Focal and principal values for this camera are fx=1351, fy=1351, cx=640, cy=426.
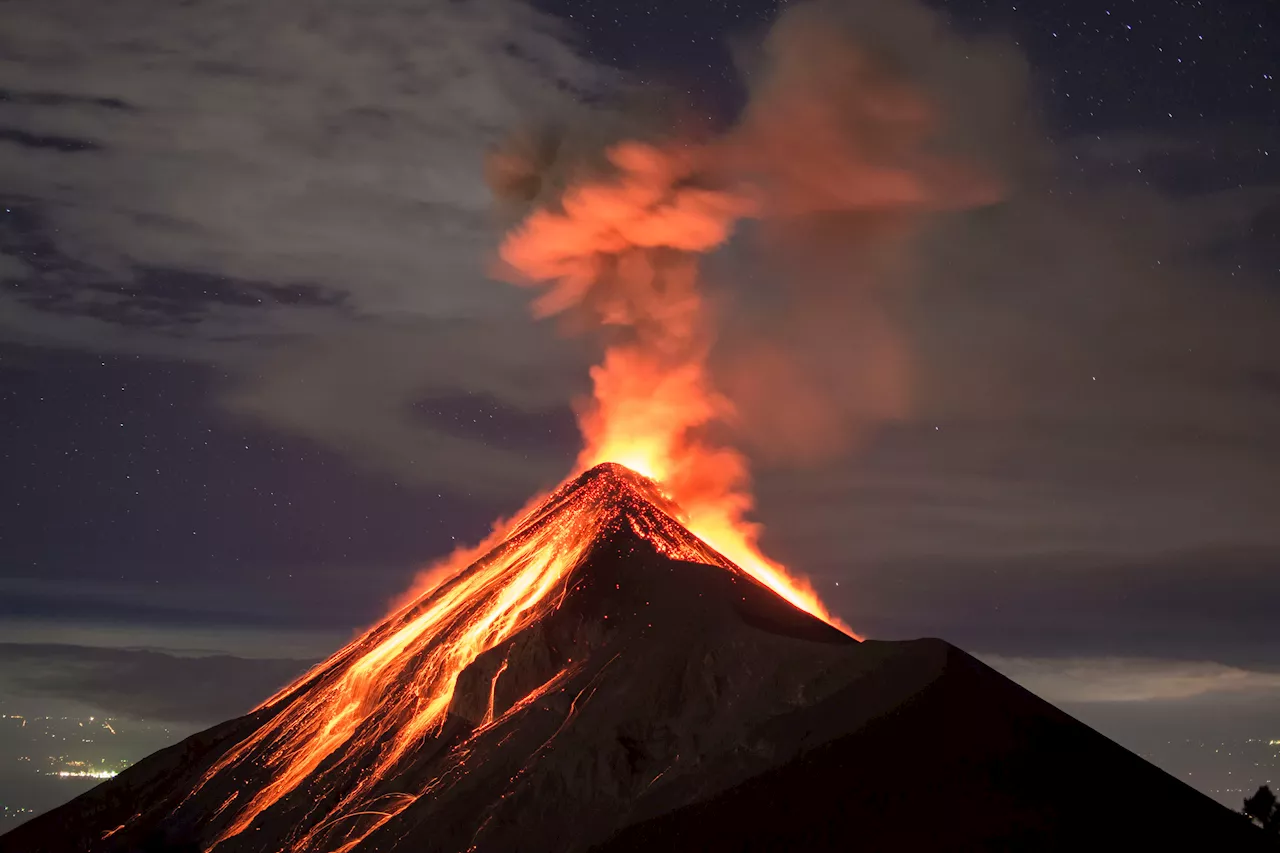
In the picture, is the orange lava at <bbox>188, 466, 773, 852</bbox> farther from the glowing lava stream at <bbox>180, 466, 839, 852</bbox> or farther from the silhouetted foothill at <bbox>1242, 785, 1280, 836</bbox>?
the silhouetted foothill at <bbox>1242, 785, 1280, 836</bbox>

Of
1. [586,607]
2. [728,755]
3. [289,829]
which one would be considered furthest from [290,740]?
[728,755]

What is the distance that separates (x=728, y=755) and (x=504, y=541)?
57.2 m

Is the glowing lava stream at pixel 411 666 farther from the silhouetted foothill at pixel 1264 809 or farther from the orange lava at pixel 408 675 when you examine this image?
the silhouetted foothill at pixel 1264 809

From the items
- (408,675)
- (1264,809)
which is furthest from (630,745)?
(1264,809)

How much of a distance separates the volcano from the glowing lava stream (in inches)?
12.5

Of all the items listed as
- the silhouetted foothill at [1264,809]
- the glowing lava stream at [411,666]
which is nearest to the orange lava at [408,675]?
the glowing lava stream at [411,666]

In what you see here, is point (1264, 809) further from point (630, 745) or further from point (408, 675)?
point (408, 675)

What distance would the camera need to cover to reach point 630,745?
86875mm

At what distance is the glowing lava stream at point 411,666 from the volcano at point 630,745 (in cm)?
32

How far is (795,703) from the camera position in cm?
8456

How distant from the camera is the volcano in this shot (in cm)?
7262

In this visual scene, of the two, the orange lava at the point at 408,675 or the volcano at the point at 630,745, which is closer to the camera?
the volcano at the point at 630,745

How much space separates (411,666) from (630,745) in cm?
3010

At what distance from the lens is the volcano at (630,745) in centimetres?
7262
